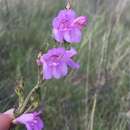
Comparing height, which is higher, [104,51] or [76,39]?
[76,39]

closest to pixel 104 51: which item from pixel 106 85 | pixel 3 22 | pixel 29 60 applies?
pixel 106 85

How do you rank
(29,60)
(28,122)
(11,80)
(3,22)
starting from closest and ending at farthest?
(28,122) < (11,80) < (29,60) < (3,22)

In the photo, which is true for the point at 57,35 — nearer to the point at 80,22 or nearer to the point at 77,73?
the point at 80,22

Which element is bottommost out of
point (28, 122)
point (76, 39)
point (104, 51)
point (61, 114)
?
point (61, 114)

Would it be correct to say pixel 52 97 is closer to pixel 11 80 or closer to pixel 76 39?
pixel 11 80

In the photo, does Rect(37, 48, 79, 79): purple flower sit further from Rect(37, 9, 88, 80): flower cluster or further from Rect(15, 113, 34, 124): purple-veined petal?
Rect(15, 113, 34, 124): purple-veined petal

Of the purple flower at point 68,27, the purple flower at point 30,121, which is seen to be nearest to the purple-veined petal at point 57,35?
the purple flower at point 68,27

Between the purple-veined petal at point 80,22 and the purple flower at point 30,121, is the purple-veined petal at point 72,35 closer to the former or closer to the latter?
the purple-veined petal at point 80,22

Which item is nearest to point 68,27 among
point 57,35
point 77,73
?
point 57,35
